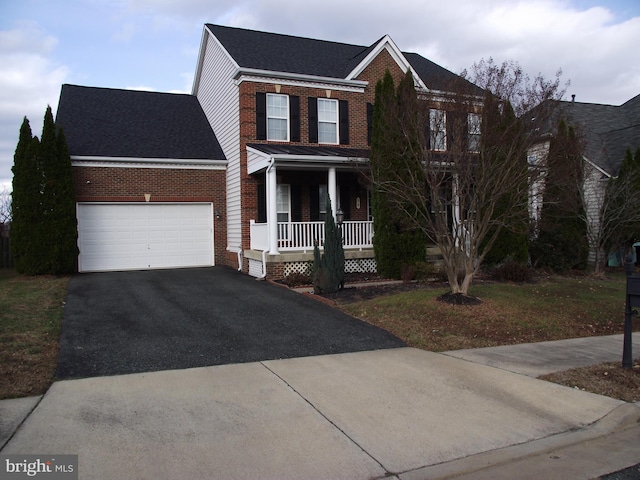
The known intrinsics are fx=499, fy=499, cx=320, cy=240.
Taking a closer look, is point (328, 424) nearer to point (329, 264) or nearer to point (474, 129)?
point (474, 129)

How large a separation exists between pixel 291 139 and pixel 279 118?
30.3 inches

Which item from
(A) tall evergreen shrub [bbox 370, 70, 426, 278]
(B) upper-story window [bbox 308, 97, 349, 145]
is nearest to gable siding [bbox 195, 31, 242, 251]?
(B) upper-story window [bbox 308, 97, 349, 145]

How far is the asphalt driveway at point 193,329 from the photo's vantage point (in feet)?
21.4

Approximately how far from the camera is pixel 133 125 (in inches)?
711

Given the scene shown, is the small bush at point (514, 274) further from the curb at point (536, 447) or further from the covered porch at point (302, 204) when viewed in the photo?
the curb at point (536, 447)

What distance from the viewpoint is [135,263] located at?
54.7ft

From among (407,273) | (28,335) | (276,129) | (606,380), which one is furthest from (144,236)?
(606,380)

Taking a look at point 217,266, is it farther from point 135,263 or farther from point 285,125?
point 285,125

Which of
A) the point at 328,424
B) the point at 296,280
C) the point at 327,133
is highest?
the point at 327,133

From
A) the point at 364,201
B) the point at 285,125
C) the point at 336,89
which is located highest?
the point at 336,89

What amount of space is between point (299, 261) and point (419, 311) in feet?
18.1

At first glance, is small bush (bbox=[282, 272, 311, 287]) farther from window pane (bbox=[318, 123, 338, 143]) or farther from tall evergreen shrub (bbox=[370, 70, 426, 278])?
window pane (bbox=[318, 123, 338, 143])

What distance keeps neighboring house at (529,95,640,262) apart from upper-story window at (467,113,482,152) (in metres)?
5.65

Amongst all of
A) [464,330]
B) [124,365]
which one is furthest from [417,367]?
[124,365]
